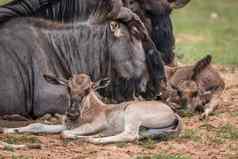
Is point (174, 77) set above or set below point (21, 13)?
below

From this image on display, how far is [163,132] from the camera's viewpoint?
9.78 metres

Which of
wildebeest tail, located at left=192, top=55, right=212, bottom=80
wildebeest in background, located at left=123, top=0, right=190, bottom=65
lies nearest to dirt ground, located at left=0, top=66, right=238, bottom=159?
wildebeest tail, located at left=192, top=55, right=212, bottom=80

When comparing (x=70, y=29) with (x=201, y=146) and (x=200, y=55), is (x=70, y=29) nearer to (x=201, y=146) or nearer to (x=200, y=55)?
(x=201, y=146)

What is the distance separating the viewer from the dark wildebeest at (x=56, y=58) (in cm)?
1071

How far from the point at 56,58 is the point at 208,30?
37.6 ft

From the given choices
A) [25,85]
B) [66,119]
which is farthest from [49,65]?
[66,119]

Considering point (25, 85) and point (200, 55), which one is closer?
point (25, 85)

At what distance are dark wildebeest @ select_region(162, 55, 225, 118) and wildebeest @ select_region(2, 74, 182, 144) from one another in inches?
55.5

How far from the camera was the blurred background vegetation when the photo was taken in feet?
58.3

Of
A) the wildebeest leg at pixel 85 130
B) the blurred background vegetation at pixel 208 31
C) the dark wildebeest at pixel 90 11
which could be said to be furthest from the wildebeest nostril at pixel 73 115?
the blurred background vegetation at pixel 208 31

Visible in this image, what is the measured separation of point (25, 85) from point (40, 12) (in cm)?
102

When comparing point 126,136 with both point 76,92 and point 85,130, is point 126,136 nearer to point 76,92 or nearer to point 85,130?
point 85,130

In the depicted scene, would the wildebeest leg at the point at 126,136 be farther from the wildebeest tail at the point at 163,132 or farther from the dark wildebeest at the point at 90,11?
the dark wildebeest at the point at 90,11

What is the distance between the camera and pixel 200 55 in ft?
57.4
